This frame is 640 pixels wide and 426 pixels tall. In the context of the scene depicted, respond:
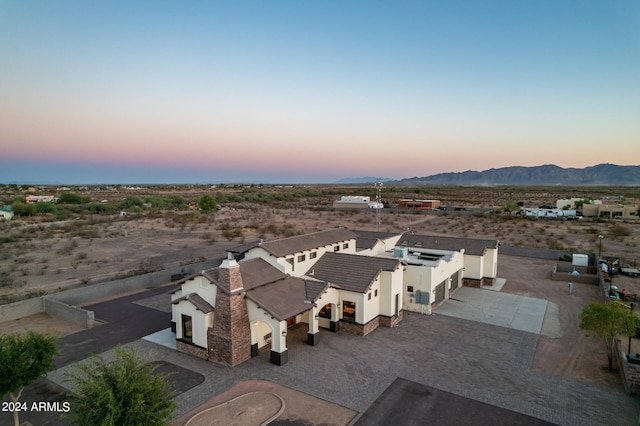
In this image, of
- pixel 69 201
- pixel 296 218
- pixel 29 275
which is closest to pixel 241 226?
pixel 296 218

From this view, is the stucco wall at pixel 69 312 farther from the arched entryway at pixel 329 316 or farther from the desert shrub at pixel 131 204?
the desert shrub at pixel 131 204

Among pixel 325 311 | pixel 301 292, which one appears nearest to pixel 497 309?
pixel 325 311

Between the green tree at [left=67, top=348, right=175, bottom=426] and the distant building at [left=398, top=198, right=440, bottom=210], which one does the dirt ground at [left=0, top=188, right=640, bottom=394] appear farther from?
the green tree at [left=67, top=348, right=175, bottom=426]

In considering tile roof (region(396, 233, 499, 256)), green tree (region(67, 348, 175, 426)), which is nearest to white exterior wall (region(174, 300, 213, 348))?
green tree (region(67, 348, 175, 426))

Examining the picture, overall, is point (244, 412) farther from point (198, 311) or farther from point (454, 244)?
point (454, 244)

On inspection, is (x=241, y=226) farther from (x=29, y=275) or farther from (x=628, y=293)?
(x=628, y=293)

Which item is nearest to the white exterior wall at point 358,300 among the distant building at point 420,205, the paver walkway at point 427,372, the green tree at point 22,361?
the paver walkway at point 427,372
